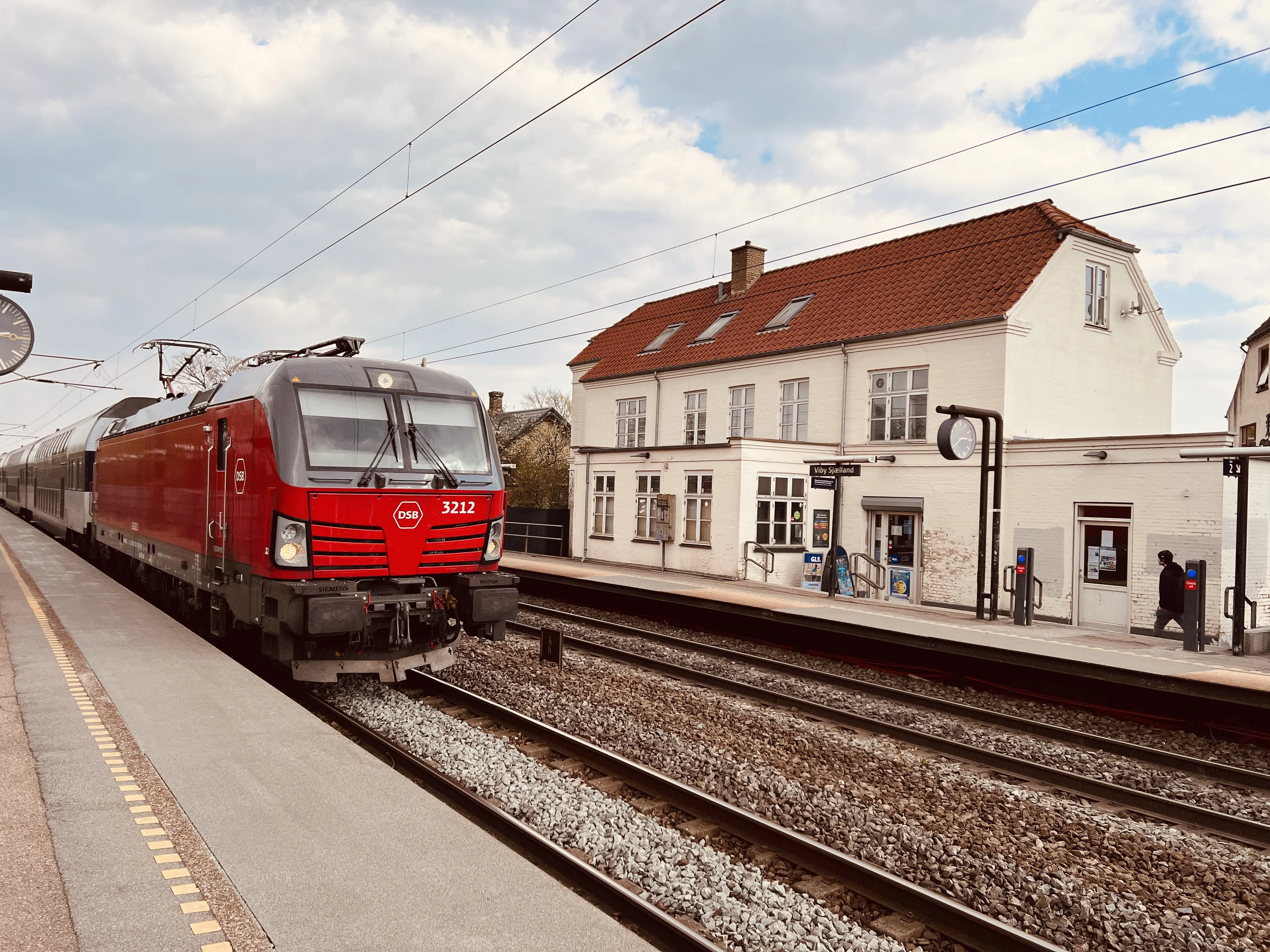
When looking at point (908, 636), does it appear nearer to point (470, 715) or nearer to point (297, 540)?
point (470, 715)

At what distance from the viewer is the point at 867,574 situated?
22.1 meters

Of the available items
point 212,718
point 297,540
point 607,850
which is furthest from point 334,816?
point 297,540

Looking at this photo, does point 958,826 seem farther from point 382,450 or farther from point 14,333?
point 14,333

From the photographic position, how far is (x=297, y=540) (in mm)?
8430

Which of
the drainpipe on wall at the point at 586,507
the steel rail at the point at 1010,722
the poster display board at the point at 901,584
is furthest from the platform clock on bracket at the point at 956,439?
the drainpipe on wall at the point at 586,507

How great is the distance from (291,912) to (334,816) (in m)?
1.20

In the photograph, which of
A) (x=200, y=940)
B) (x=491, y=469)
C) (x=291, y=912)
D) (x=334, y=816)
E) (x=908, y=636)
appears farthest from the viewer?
(x=908, y=636)

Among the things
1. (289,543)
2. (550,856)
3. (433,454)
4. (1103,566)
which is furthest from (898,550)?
(550,856)

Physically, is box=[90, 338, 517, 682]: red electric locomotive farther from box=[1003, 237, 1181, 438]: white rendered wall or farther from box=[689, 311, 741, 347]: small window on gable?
box=[689, 311, 741, 347]: small window on gable

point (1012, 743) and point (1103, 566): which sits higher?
point (1103, 566)

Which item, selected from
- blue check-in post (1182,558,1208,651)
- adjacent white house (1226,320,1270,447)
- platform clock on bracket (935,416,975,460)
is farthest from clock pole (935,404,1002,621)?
adjacent white house (1226,320,1270,447)

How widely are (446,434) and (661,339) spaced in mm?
21657

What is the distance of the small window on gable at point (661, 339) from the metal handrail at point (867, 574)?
35.5ft

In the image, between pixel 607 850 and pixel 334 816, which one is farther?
pixel 607 850
